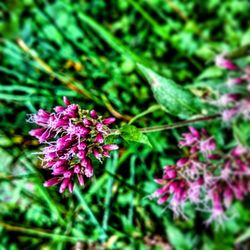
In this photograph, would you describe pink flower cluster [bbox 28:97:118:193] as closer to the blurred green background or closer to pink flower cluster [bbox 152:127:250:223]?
the blurred green background

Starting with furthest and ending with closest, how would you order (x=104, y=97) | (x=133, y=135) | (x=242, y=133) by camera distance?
(x=242, y=133)
(x=104, y=97)
(x=133, y=135)

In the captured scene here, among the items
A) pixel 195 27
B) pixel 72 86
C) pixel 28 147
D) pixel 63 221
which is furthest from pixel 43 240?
pixel 195 27

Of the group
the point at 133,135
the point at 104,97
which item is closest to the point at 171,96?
the point at 104,97

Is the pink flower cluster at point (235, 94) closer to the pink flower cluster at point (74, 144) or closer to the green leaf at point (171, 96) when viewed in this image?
the green leaf at point (171, 96)

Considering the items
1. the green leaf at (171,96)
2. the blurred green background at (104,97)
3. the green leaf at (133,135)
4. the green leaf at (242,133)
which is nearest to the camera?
the green leaf at (133,135)

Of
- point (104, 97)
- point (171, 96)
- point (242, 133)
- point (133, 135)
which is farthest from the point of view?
point (242, 133)

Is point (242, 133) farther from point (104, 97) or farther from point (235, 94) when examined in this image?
point (104, 97)

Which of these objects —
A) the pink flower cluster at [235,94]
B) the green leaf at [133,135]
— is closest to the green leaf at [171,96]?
the pink flower cluster at [235,94]
